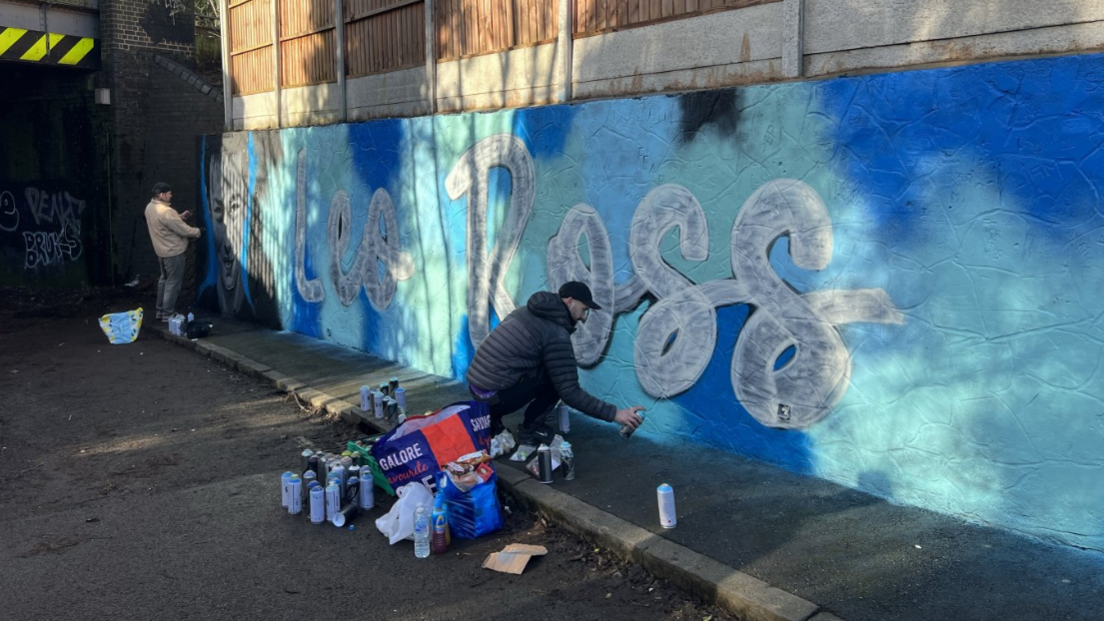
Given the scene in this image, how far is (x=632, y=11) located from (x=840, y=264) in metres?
2.71

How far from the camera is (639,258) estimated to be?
6.73 metres

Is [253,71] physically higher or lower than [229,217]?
higher

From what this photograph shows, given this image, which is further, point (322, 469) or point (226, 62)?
point (226, 62)

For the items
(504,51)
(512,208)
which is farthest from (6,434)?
(504,51)

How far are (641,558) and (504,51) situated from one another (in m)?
5.01

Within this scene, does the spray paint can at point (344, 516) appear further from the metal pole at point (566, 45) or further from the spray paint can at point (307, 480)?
the metal pole at point (566, 45)

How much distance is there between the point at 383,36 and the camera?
10.0 metres

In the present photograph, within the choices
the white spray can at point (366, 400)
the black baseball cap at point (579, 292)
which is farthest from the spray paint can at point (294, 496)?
the black baseball cap at point (579, 292)

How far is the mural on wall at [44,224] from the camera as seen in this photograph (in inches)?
631

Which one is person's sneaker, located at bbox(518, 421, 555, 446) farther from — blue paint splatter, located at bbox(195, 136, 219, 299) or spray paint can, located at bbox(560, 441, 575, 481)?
blue paint splatter, located at bbox(195, 136, 219, 299)

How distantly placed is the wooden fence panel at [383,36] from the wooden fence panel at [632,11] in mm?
2538

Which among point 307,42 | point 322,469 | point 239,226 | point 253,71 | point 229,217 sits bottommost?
point 322,469

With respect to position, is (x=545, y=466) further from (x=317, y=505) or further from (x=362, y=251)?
(x=362, y=251)

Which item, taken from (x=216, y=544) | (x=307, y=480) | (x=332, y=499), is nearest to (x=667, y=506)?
(x=332, y=499)
